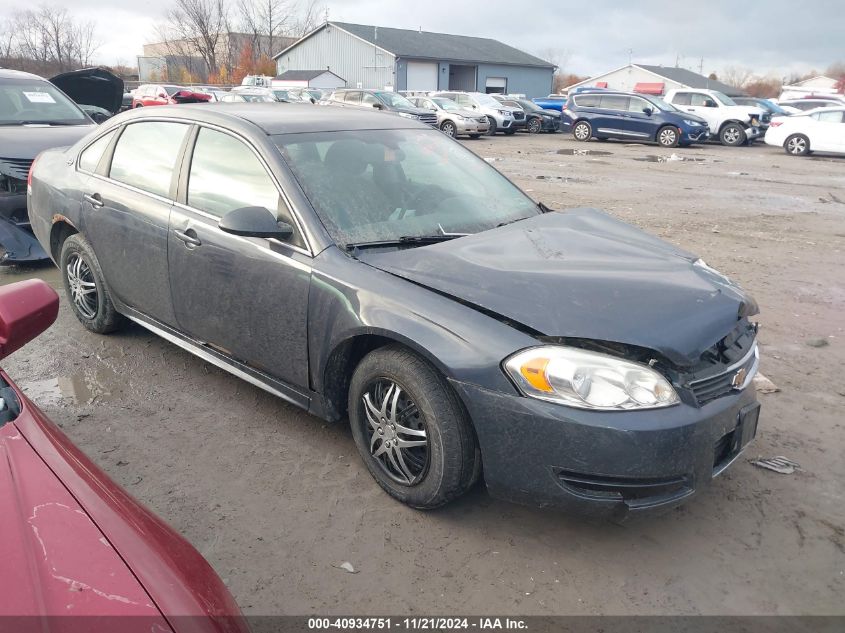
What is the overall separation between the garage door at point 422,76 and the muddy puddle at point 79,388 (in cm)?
4554

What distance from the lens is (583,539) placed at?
2869mm

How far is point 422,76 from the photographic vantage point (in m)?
48.2

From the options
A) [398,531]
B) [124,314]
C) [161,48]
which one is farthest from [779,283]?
[161,48]

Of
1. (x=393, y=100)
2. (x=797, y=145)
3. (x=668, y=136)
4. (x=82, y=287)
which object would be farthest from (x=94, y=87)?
(x=797, y=145)

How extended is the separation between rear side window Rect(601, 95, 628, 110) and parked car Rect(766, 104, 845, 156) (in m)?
4.72

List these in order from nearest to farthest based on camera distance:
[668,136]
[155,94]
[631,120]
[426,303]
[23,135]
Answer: [426,303] → [23,135] → [668,136] → [631,120] → [155,94]

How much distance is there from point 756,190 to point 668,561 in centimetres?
1223

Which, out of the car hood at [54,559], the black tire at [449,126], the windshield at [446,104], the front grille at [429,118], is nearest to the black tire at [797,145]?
the black tire at [449,126]

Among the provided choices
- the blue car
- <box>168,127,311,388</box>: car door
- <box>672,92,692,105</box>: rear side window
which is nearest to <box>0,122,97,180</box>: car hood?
<box>168,127,311,388</box>: car door

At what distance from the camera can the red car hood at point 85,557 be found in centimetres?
126

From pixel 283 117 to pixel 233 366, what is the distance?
1403 mm

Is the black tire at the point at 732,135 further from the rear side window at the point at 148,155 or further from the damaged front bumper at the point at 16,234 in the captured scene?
the rear side window at the point at 148,155

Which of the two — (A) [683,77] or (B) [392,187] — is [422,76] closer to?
(A) [683,77]

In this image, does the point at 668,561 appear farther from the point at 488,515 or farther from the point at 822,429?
the point at 822,429
